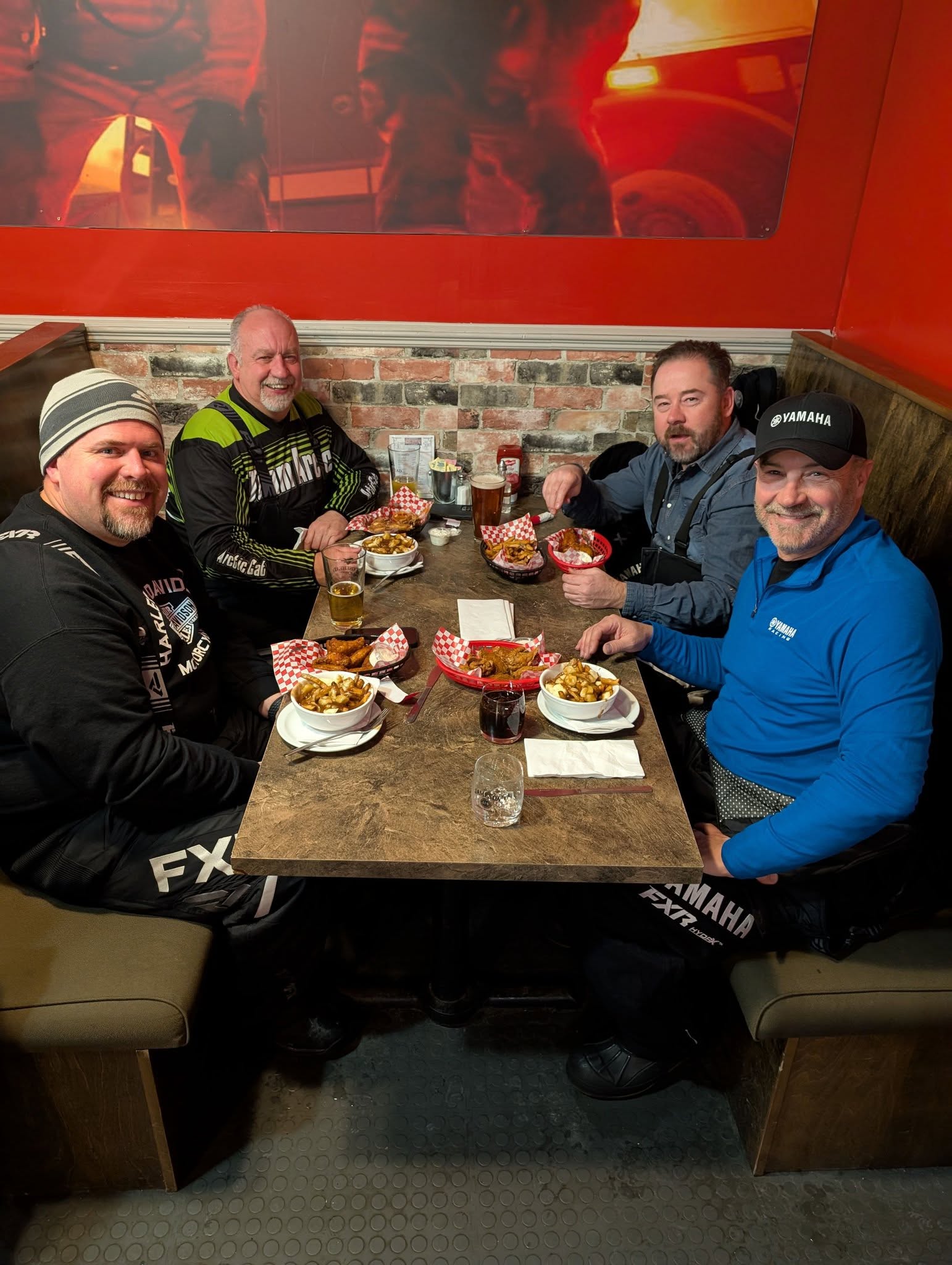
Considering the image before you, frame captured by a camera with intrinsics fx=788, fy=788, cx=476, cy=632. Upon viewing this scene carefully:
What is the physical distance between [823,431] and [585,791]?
91 centimetres

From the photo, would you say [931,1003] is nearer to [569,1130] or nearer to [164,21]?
[569,1130]

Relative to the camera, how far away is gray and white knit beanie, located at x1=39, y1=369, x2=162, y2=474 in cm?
178

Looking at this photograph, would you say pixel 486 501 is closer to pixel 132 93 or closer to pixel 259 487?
pixel 259 487

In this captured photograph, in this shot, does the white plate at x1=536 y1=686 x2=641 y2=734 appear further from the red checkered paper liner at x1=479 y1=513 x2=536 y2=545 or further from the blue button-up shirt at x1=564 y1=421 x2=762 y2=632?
the red checkered paper liner at x1=479 y1=513 x2=536 y2=545

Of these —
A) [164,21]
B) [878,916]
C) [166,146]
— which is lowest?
[878,916]

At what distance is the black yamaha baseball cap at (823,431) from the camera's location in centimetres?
166

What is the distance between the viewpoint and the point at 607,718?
5.73 feet

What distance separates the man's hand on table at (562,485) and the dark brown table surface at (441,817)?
3.45 feet

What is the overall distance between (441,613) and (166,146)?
7.16 feet

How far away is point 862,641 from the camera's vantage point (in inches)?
61.7

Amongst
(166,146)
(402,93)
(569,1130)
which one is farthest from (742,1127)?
(166,146)

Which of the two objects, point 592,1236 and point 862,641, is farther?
point 592,1236

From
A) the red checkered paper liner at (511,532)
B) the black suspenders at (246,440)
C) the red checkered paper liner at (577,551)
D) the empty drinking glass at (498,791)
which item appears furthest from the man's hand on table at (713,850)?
the black suspenders at (246,440)

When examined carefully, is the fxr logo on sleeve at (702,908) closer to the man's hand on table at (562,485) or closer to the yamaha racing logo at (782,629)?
the yamaha racing logo at (782,629)
